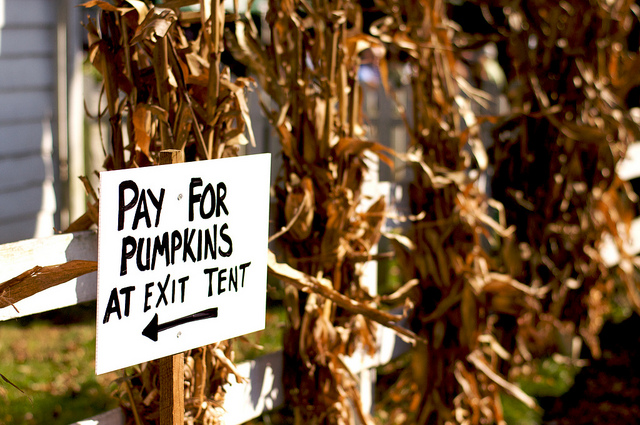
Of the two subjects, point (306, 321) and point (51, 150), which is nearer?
point (306, 321)

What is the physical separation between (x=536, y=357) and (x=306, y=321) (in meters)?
1.77

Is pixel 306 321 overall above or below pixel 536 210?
below

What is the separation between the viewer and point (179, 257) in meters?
1.12

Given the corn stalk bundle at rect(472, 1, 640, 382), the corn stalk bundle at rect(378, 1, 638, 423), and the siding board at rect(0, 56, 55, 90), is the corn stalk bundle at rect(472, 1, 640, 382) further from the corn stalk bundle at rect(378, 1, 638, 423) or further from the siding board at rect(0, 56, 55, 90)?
the siding board at rect(0, 56, 55, 90)

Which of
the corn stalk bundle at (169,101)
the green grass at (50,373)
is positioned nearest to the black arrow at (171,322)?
the corn stalk bundle at (169,101)

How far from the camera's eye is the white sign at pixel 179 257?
1037 millimetres

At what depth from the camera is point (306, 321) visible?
1.66 m

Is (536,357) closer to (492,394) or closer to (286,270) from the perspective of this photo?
(492,394)

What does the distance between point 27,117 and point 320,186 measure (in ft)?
5.66

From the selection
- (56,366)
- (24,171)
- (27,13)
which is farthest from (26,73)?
(56,366)

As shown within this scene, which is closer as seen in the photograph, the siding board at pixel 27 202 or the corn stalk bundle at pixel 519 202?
the corn stalk bundle at pixel 519 202

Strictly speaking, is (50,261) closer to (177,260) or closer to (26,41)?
(177,260)


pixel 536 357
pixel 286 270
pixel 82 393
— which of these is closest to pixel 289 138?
pixel 286 270

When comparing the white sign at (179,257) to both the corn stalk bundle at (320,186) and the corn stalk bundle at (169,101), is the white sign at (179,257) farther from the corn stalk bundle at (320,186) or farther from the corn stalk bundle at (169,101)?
the corn stalk bundle at (320,186)
